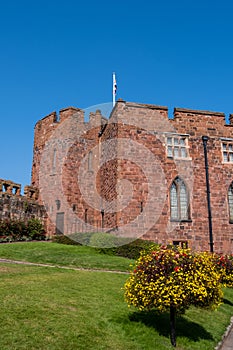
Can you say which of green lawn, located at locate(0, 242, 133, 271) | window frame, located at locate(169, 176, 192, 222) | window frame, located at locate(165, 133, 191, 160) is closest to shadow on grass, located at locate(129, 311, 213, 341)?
green lawn, located at locate(0, 242, 133, 271)

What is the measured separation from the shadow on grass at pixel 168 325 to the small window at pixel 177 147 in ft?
52.3

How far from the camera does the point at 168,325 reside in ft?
28.3

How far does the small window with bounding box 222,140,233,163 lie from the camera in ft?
82.5

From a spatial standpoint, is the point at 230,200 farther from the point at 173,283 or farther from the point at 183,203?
the point at 173,283

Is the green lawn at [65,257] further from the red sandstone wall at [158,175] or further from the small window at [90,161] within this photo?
the small window at [90,161]

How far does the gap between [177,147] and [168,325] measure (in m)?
17.2

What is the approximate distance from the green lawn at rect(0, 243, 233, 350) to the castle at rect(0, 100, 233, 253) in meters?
10.2

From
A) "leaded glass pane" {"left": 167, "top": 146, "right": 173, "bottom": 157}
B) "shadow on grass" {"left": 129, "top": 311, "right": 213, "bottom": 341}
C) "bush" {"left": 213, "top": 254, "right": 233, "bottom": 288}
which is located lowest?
"shadow on grass" {"left": 129, "top": 311, "right": 213, "bottom": 341}

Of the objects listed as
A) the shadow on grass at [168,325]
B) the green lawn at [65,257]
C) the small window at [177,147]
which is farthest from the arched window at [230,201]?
the shadow on grass at [168,325]

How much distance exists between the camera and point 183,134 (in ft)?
81.1

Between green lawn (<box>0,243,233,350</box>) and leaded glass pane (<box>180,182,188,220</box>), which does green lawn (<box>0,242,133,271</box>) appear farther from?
leaded glass pane (<box>180,182,188,220</box>)

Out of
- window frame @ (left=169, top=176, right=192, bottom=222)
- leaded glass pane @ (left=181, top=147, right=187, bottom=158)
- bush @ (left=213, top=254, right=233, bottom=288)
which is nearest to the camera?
bush @ (left=213, top=254, right=233, bottom=288)

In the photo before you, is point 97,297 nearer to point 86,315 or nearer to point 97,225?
point 86,315

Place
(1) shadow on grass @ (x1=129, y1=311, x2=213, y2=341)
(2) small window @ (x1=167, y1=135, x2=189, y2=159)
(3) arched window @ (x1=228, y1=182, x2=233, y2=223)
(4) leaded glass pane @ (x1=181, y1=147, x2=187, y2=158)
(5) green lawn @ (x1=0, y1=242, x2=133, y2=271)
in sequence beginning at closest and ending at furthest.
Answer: (1) shadow on grass @ (x1=129, y1=311, x2=213, y2=341), (5) green lawn @ (x1=0, y1=242, x2=133, y2=271), (3) arched window @ (x1=228, y1=182, x2=233, y2=223), (2) small window @ (x1=167, y1=135, x2=189, y2=159), (4) leaded glass pane @ (x1=181, y1=147, x2=187, y2=158)
